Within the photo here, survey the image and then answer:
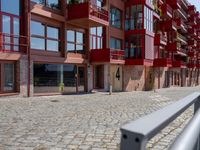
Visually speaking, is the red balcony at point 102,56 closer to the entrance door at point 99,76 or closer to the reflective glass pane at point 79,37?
the reflective glass pane at point 79,37

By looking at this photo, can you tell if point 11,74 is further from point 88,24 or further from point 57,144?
point 57,144

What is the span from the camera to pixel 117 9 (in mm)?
32688

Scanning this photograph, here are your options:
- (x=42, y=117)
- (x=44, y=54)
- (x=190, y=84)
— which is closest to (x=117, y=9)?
(x=44, y=54)

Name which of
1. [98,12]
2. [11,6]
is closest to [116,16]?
[98,12]

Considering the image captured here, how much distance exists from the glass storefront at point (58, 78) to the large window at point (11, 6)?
12.4 ft

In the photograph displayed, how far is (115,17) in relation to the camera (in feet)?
106

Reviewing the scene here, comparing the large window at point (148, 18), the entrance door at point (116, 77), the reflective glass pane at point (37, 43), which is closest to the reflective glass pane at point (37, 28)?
the reflective glass pane at point (37, 43)

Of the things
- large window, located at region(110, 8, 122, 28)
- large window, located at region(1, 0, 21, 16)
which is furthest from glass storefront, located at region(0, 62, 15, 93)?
large window, located at region(110, 8, 122, 28)

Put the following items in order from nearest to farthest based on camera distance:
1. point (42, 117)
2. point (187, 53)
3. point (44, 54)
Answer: point (42, 117) → point (44, 54) → point (187, 53)

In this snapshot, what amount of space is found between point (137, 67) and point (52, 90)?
14679mm

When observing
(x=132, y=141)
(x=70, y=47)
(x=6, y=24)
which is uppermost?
(x=6, y=24)

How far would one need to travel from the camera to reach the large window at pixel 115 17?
103ft

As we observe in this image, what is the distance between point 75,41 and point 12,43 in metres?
6.90

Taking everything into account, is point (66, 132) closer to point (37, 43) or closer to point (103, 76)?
point (37, 43)
